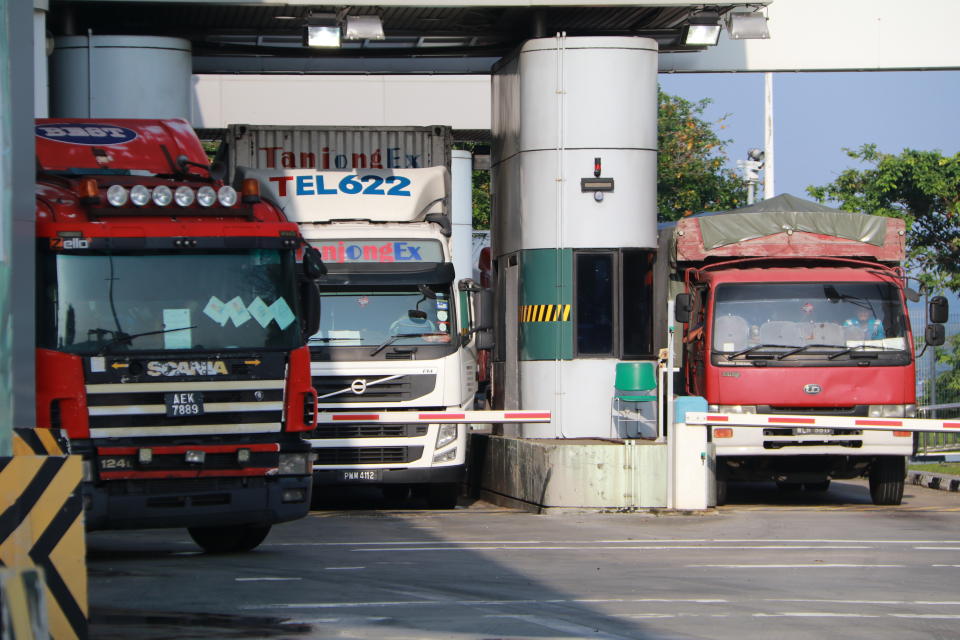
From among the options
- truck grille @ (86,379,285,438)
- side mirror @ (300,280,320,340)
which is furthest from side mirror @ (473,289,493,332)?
truck grille @ (86,379,285,438)

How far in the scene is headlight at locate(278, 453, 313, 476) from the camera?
11445mm

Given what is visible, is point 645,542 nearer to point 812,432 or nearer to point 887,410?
point 812,432

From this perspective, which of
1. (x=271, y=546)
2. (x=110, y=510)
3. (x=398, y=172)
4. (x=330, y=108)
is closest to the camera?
(x=110, y=510)

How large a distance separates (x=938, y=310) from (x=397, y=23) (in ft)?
25.4

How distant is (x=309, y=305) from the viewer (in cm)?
1177

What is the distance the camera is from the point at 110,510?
10867 millimetres

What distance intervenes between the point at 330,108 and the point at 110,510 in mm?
14396

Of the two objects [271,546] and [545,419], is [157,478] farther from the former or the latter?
[545,419]

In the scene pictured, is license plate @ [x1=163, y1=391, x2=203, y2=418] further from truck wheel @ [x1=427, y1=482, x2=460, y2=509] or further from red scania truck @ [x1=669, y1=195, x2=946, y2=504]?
Result: red scania truck @ [x1=669, y1=195, x2=946, y2=504]

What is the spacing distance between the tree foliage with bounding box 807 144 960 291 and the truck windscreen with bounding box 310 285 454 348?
19538 mm

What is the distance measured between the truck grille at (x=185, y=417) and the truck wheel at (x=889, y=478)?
808 cm

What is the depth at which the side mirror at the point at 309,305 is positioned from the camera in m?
11.8

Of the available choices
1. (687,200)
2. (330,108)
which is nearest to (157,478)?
(330,108)

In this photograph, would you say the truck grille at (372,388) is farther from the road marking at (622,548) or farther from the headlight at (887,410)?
the headlight at (887,410)
